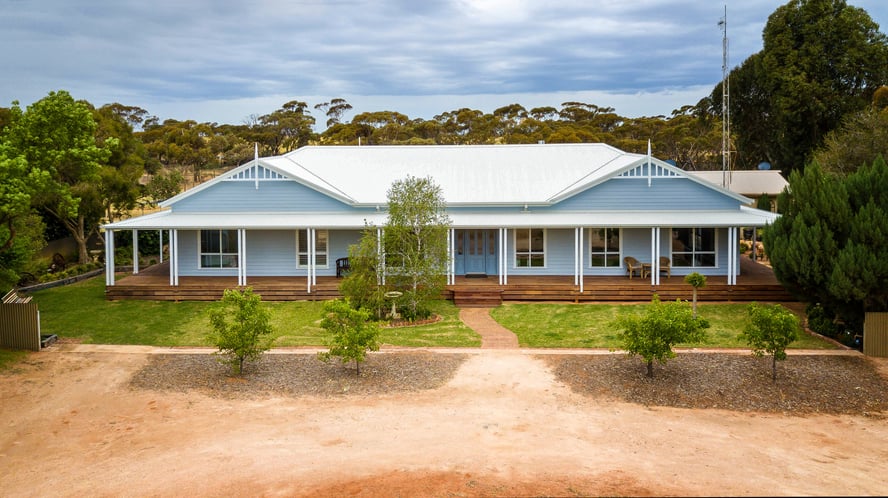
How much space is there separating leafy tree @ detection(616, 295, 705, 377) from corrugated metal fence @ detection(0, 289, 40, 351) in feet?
44.5

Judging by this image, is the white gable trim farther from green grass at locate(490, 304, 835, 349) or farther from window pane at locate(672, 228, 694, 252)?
window pane at locate(672, 228, 694, 252)

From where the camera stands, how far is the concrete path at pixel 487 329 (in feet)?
54.7

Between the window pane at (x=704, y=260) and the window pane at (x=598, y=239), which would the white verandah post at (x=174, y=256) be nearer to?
the window pane at (x=598, y=239)

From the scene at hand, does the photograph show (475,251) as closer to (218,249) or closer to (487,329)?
(487,329)

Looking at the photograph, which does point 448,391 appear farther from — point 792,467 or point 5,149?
point 5,149

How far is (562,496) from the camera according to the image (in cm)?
802

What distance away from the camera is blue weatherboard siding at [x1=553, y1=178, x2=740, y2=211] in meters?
23.5

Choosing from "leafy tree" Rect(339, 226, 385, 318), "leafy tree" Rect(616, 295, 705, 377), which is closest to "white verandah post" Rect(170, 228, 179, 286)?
"leafy tree" Rect(339, 226, 385, 318)

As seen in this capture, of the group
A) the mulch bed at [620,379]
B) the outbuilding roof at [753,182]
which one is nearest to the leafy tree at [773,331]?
the mulch bed at [620,379]

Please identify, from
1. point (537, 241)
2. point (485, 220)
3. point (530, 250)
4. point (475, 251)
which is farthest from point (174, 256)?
point (537, 241)

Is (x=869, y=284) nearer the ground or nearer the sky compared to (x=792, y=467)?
nearer the sky

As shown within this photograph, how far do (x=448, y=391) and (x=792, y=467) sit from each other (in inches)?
239

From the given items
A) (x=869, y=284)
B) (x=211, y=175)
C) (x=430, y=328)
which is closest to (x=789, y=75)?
(x=869, y=284)

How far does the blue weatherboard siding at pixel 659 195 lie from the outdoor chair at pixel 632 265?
5.83 feet
